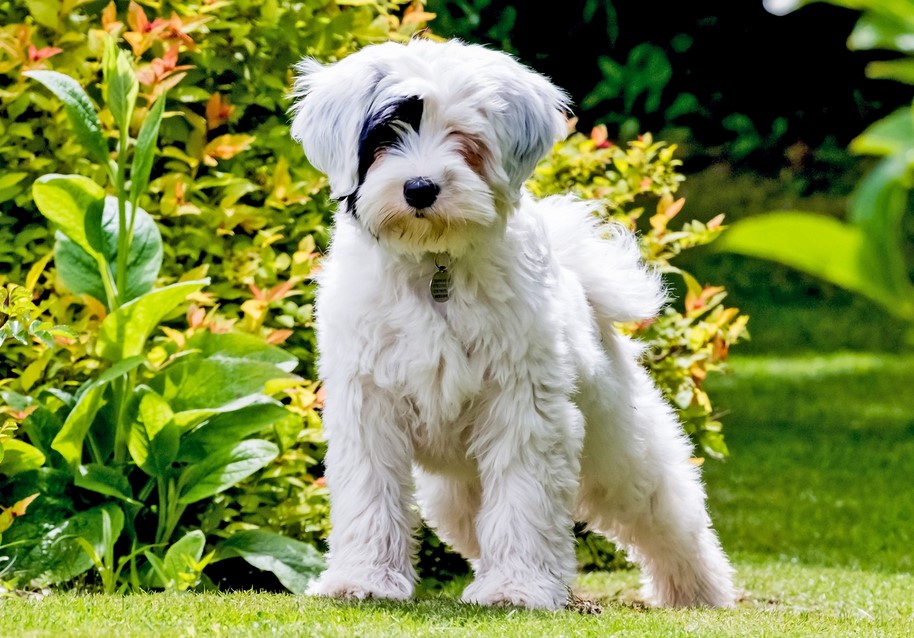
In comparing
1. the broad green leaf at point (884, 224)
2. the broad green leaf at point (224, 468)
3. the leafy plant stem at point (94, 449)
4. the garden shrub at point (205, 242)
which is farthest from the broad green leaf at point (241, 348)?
the broad green leaf at point (884, 224)

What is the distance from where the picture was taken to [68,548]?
4.02 meters

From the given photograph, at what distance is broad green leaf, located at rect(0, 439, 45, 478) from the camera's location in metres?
3.99

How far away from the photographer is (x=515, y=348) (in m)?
3.54

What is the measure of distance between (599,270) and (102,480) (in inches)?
64.9

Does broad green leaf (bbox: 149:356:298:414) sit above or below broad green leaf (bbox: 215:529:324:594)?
above

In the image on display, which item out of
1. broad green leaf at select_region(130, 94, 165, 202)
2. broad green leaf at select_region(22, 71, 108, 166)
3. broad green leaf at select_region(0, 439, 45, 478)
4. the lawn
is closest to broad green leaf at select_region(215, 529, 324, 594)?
the lawn

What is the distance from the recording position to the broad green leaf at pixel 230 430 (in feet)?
13.6

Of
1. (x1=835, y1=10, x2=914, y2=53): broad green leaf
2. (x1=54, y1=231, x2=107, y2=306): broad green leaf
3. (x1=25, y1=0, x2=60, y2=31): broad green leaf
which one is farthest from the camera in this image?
(x1=25, y1=0, x2=60, y2=31): broad green leaf

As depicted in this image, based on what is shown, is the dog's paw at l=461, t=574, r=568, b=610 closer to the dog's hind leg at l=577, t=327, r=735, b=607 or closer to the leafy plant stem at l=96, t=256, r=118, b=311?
the dog's hind leg at l=577, t=327, r=735, b=607

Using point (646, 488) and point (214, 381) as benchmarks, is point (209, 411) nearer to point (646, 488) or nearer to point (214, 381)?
point (214, 381)

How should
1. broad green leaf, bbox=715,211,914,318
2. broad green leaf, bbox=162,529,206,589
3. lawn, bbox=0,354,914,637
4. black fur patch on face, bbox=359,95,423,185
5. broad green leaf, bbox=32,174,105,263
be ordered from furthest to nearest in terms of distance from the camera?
broad green leaf, bbox=32,174,105,263 → broad green leaf, bbox=162,529,206,589 → black fur patch on face, bbox=359,95,423,185 → lawn, bbox=0,354,914,637 → broad green leaf, bbox=715,211,914,318

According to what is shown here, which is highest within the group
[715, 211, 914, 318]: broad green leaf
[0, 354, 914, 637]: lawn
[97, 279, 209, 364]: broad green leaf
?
[715, 211, 914, 318]: broad green leaf

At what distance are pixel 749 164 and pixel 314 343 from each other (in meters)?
7.55

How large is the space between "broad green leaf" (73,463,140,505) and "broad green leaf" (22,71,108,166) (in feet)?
3.06
